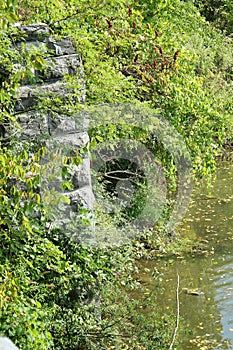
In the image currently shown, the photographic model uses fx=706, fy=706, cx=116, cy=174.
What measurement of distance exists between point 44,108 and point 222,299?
284cm

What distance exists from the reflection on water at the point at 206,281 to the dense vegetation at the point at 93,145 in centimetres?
39

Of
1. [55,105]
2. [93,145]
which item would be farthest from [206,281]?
[93,145]

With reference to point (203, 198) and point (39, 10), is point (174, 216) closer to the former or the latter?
point (203, 198)

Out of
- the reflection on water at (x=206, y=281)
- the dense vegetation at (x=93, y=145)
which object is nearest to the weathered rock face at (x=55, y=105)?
the dense vegetation at (x=93, y=145)

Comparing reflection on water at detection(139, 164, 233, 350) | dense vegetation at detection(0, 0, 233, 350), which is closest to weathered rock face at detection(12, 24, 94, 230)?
dense vegetation at detection(0, 0, 233, 350)

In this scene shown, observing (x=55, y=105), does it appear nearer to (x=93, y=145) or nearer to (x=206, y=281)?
(x=93, y=145)

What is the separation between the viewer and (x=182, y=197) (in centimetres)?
901

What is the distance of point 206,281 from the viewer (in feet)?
23.5

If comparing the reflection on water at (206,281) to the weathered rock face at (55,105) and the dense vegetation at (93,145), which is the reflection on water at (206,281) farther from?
the weathered rock face at (55,105)

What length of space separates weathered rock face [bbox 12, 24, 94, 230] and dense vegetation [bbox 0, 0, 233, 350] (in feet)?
0.24

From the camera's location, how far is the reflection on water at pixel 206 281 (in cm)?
599

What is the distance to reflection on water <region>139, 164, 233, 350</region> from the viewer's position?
19.7 feet

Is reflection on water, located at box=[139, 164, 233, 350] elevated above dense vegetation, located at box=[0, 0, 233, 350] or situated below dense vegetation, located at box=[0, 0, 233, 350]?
below

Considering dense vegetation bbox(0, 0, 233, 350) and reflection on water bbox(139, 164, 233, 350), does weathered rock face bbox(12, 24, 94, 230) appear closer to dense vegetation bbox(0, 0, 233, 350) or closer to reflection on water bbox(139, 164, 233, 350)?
dense vegetation bbox(0, 0, 233, 350)
